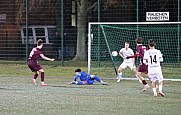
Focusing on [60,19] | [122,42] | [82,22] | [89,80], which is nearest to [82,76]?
[89,80]

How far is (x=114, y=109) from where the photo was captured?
13.7 meters

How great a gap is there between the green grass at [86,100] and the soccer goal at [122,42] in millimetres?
5230

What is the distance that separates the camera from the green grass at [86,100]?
13320 millimetres

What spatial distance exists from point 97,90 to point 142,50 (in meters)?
2.72

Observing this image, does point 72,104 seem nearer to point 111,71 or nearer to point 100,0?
point 111,71

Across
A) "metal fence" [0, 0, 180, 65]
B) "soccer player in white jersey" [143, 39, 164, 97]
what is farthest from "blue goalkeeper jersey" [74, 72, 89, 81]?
"metal fence" [0, 0, 180, 65]

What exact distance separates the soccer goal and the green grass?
523 cm

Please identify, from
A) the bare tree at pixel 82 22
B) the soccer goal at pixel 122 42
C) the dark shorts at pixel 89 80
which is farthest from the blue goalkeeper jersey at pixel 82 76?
the bare tree at pixel 82 22

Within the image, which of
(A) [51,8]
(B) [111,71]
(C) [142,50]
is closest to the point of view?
(C) [142,50]

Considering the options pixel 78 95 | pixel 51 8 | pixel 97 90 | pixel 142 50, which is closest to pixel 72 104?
pixel 78 95

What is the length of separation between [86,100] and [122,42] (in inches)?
562

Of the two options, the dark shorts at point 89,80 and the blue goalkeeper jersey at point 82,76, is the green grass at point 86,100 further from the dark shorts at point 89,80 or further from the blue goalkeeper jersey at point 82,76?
the blue goalkeeper jersey at point 82,76

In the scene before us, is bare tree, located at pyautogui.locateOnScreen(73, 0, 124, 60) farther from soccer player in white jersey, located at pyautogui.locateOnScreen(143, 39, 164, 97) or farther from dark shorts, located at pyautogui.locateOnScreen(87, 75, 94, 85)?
soccer player in white jersey, located at pyautogui.locateOnScreen(143, 39, 164, 97)

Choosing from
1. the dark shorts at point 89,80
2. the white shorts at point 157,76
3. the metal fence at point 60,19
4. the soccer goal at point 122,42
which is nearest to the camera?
the white shorts at point 157,76
